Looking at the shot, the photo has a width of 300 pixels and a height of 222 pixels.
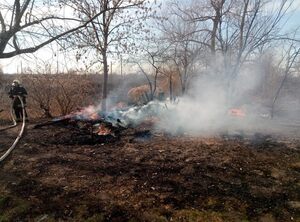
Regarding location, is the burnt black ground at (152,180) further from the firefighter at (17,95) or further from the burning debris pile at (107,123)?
the firefighter at (17,95)

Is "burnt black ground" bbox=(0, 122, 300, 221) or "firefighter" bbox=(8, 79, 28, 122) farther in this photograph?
"firefighter" bbox=(8, 79, 28, 122)

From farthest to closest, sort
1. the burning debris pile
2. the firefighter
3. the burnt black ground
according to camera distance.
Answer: the firefighter → the burning debris pile → the burnt black ground

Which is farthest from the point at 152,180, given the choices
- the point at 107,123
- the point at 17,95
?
the point at 17,95

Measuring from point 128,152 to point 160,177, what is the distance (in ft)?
5.84

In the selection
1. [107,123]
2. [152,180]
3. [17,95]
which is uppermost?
[17,95]

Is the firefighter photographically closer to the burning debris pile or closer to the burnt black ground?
the burning debris pile

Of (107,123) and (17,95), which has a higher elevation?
(17,95)

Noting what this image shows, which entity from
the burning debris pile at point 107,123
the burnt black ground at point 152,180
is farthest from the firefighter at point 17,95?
the burnt black ground at point 152,180

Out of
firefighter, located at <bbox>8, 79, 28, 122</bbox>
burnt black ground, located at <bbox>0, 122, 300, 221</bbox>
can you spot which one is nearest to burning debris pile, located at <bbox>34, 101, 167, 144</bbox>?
burnt black ground, located at <bbox>0, 122, 300, 221</bbox>

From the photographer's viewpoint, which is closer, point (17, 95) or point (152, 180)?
point (152, 180)

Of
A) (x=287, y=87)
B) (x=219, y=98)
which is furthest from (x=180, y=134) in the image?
(x=287, y=87)

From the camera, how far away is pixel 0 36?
7148 millimetres

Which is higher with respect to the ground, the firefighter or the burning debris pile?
the firefighter

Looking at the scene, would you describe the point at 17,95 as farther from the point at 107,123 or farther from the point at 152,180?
the point at 152,180
